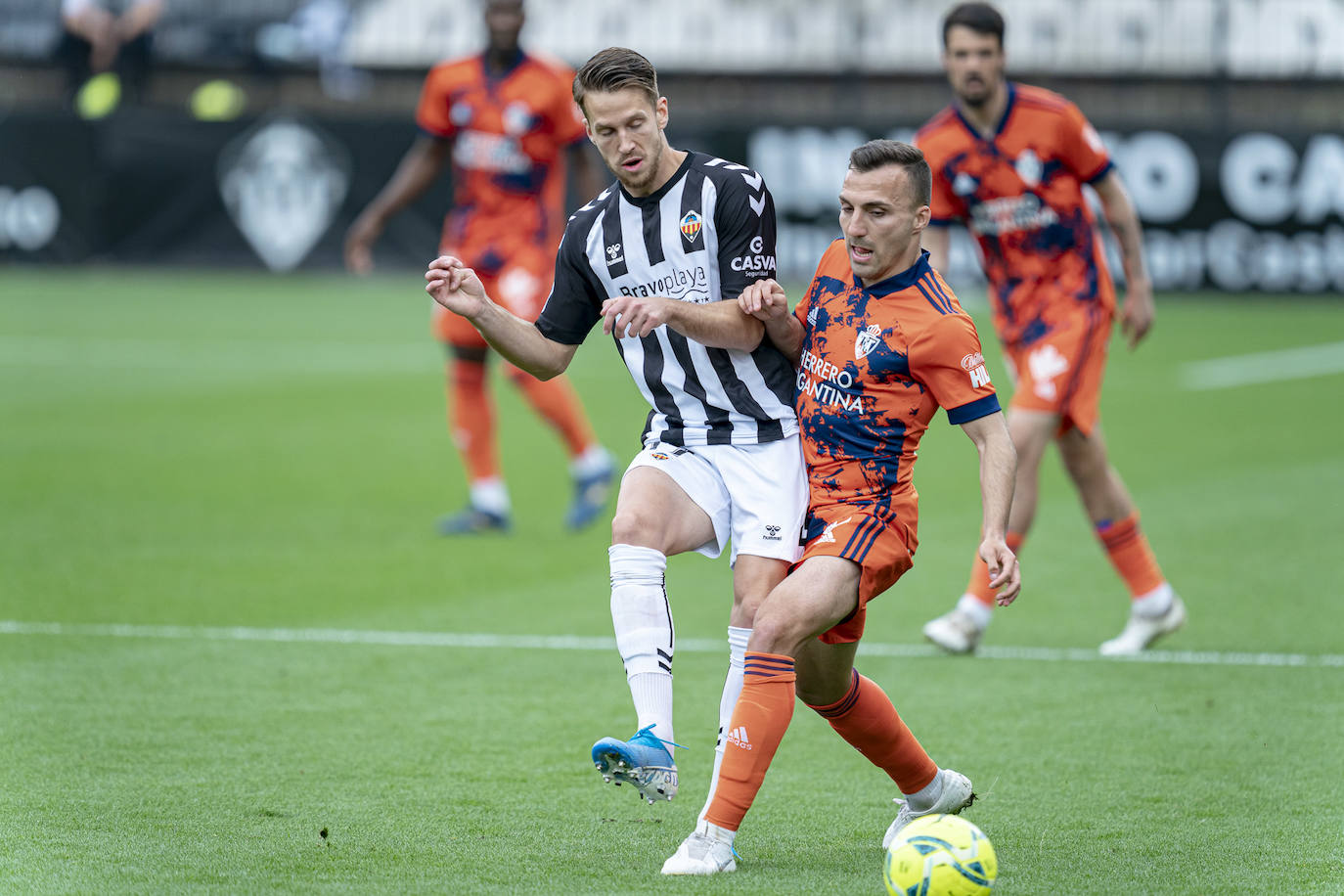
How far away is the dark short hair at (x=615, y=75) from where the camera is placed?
448cm

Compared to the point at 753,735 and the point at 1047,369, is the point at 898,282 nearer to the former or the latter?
the point at 753,735

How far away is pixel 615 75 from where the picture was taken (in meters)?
4.48

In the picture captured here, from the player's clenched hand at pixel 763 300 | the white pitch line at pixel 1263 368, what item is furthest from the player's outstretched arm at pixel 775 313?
the white pitch line at pixel 1263 368

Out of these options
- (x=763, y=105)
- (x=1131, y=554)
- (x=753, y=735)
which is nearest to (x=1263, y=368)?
(x=1131, y=554)

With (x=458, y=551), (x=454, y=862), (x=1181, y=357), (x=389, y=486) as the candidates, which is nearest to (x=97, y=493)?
(x=389, y=486)

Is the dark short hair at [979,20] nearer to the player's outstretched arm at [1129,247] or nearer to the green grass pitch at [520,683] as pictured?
the player's outstretched arm at [1129,247]

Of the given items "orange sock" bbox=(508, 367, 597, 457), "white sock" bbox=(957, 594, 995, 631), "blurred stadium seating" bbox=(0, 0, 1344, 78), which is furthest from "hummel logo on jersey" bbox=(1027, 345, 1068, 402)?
"blurred stadium seating" bbox=(0, 0, 1344, 78)

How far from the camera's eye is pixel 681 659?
6.61m

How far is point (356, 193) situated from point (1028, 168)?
1494cm

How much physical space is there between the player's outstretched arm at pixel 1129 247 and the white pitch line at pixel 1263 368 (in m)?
7.12

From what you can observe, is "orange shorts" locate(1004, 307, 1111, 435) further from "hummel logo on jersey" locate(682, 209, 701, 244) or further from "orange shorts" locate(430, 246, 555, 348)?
"orange shorts" locate(430, 246, 555, 348)

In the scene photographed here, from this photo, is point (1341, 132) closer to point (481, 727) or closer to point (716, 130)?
point (716, 130)

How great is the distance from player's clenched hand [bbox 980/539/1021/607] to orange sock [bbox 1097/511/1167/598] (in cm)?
293

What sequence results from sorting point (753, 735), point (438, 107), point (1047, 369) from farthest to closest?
point (438, 107), point (1047, 369), point (753, 735)
